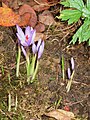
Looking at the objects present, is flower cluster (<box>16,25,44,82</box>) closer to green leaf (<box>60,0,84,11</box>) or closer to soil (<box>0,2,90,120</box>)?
soil (<box>0,2,90,120</box>)

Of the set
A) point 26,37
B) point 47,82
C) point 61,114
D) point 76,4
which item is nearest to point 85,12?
point 76,4

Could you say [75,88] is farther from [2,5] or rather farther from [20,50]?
[2,5]

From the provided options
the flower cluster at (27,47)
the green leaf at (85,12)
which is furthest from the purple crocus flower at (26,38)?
the green leaf at (85,12)

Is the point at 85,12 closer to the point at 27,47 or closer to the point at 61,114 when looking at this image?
the point at 27,47

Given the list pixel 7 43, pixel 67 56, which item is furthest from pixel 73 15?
pixel 7 43

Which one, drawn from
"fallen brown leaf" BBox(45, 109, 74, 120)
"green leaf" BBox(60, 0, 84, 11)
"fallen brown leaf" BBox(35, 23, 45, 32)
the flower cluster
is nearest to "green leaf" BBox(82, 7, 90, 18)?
"green leaf" BBox(60, 0, 84, 11)

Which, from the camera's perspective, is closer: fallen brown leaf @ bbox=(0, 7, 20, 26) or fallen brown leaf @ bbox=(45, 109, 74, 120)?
fallen brown leaf @ bbox=(45, 109, 74, 120)
